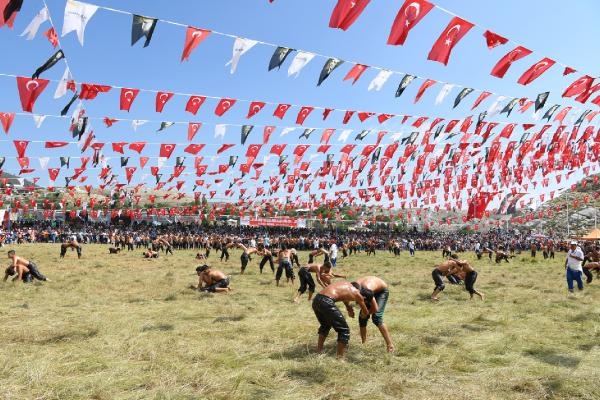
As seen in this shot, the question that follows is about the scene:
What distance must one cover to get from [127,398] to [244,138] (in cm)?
1446

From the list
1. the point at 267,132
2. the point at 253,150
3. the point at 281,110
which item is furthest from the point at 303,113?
the point at 253,150

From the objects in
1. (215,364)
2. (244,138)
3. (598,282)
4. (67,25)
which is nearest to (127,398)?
(215,364)

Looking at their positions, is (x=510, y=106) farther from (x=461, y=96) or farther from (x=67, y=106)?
(x=67, y=106)

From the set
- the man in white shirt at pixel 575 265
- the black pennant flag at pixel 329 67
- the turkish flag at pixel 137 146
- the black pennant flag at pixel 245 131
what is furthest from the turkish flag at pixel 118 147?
the man in white shirt at pixel 575 265

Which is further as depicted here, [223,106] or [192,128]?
[192,128]

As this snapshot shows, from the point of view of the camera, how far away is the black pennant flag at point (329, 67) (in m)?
12.7

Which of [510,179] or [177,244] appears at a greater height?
[510,179]

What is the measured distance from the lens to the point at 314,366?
6621 mm

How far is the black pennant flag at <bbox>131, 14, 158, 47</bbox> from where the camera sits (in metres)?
10.4

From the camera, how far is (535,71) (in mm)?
12078

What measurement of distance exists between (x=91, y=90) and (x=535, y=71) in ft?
42.5

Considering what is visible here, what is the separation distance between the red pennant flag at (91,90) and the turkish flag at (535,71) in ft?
39.7

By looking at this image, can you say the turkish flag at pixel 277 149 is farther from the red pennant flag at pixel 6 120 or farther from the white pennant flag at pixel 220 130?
the red pennant flag at pixel 6 120

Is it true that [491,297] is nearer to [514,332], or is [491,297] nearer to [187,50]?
[514,332]
